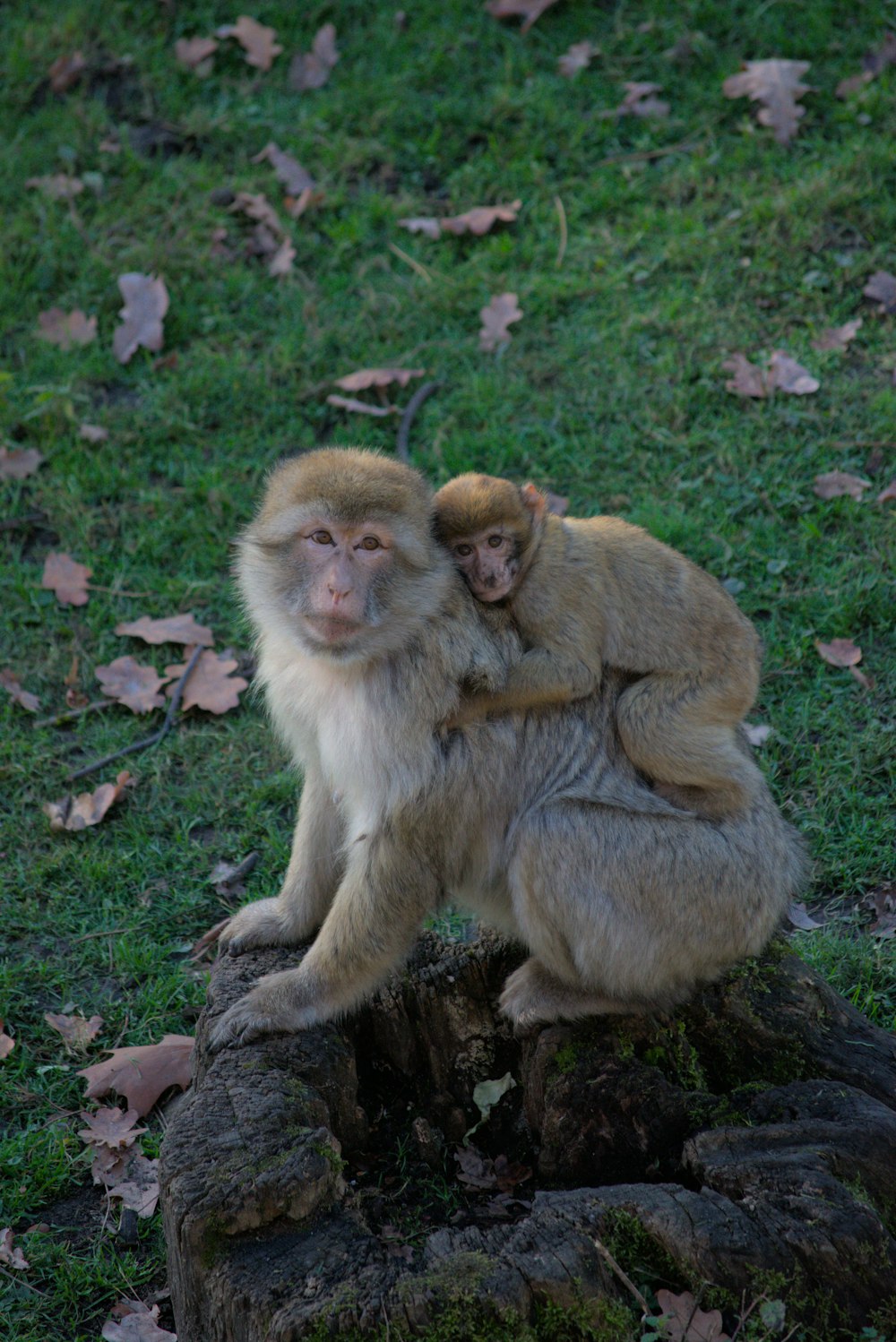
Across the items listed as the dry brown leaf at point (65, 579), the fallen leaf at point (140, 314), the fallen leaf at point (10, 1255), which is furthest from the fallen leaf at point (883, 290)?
the fallen leaf at point (10, 1255)

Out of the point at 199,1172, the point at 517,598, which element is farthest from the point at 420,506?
the point at 199,1172

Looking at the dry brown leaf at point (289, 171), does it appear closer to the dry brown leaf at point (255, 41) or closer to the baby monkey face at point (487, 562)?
the dry brown leaf at point (255, 41)

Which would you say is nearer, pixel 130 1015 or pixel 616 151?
pixel 130 1015

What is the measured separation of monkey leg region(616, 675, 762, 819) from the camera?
13.3 ft

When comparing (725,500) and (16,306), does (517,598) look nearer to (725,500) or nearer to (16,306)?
(725,500)

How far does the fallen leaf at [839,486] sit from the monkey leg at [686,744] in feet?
8.26

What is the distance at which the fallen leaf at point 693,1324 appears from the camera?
2898 mm

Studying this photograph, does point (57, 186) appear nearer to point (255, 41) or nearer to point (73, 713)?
point (255, 41)

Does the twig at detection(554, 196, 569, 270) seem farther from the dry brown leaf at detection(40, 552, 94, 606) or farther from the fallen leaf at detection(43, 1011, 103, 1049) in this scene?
the fallen leaf at detection(43, 1011, 103, 1049)

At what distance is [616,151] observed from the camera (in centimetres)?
818

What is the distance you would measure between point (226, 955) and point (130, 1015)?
2.34ft

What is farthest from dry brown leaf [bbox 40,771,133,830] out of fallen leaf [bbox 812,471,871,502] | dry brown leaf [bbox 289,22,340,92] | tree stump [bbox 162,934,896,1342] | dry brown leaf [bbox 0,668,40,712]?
Result: dry brown leaf [bbox 289,22,340,92]

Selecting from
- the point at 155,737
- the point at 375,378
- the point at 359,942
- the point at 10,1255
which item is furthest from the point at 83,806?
the point at 375,378

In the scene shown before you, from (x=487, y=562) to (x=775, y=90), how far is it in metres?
5.45
